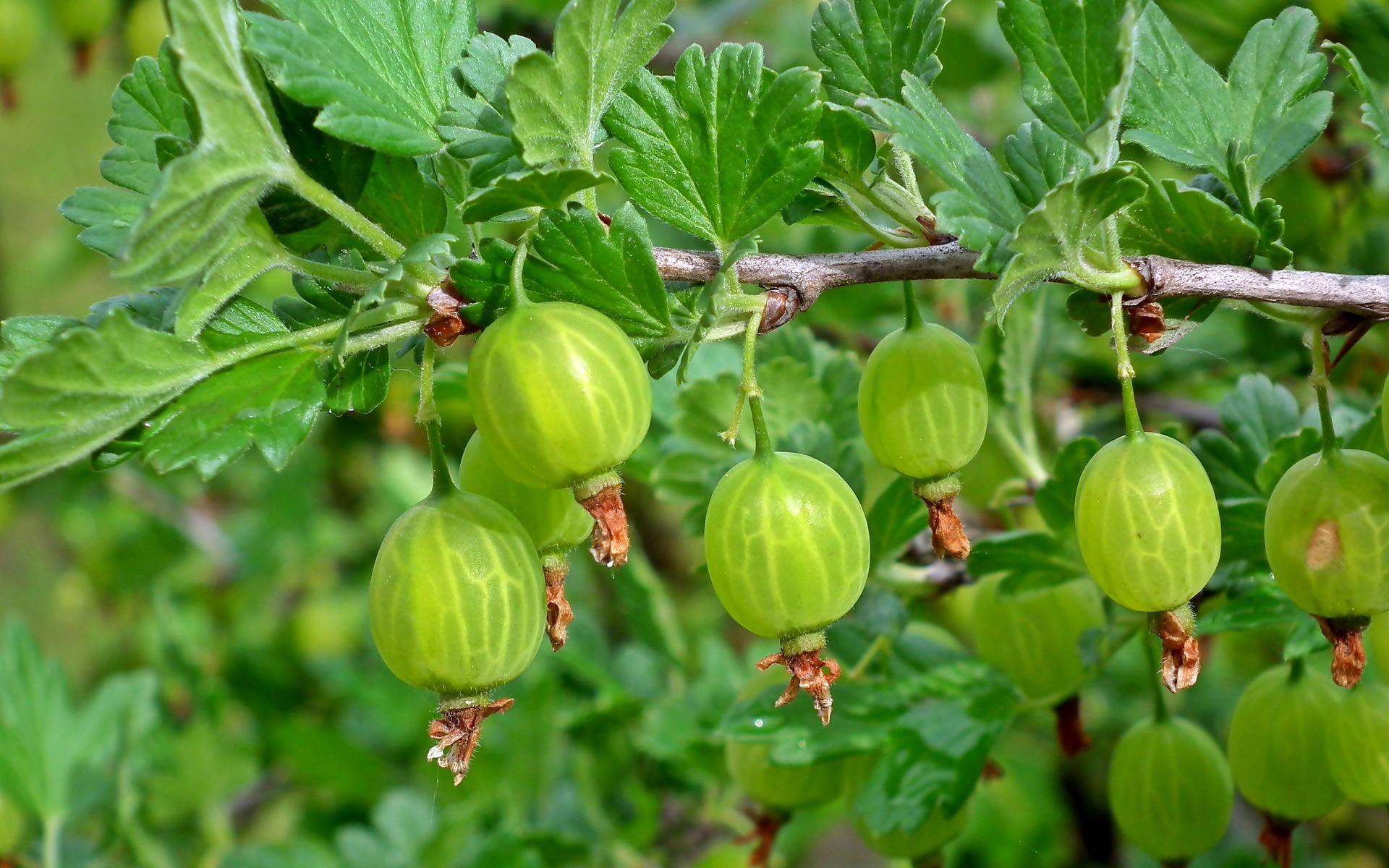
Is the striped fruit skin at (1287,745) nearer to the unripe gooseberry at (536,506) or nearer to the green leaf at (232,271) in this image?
the unripe gooseberry at (536,506)

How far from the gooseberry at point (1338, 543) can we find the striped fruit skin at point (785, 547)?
31 cm

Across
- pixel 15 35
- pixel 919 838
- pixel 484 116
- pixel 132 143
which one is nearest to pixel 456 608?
pixel 484 116

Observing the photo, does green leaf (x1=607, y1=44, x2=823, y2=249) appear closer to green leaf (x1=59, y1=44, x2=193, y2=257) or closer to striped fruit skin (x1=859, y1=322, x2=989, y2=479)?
striped fruit skin (x1=859, y1=322, x2=989, y2=479)

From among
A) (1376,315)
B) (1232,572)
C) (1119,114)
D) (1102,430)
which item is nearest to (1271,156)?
(1376,315)

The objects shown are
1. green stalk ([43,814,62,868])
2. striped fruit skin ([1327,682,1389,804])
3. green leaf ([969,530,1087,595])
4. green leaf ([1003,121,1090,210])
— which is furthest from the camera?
green stalk ([43,814,62,868])

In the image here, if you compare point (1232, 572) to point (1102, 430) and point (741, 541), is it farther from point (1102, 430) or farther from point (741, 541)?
point (1102, 430)

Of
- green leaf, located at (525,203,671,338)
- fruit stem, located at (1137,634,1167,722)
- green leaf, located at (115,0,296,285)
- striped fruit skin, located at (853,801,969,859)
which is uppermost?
green leaf, located at (115,0,296,285)

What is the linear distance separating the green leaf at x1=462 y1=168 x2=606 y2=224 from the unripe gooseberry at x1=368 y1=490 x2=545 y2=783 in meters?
0.21

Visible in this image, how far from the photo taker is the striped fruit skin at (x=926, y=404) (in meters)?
0.89

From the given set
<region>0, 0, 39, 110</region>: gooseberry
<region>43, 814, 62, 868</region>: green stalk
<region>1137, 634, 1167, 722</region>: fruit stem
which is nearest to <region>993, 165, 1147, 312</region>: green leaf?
<region>1137, 634, 1167, 722</region>: fruit stem

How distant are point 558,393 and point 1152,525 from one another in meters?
0.41

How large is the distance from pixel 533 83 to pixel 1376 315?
0.64 meters

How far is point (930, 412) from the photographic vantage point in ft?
2.92

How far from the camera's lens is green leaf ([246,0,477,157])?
734 mm
